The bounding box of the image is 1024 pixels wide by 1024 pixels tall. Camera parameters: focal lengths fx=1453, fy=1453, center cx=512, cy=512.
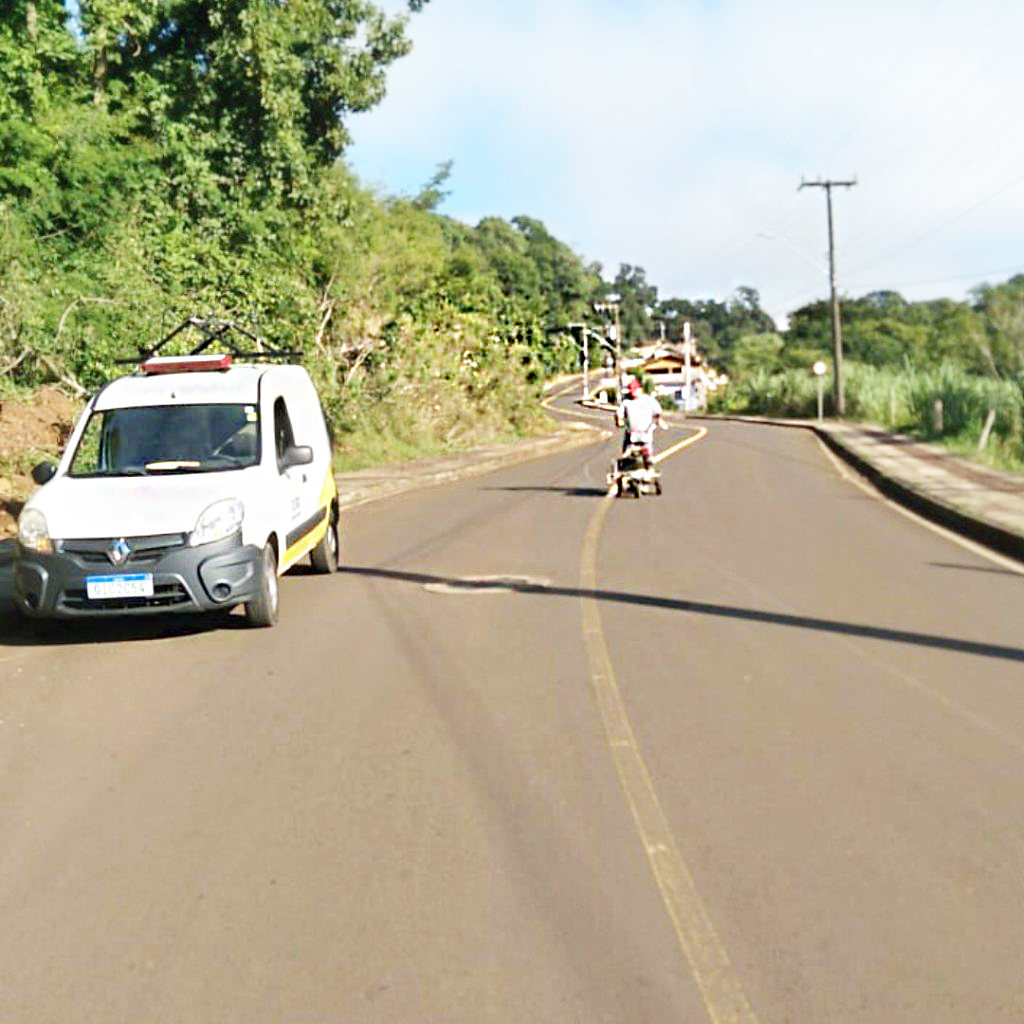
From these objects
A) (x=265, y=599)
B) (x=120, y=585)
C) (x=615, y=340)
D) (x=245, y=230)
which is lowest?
(x=265, y=599)

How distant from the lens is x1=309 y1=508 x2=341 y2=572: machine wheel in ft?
44.6

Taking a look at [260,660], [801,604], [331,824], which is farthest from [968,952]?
[801,604]

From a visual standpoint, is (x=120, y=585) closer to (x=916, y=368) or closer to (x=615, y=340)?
(x=615, y=340)

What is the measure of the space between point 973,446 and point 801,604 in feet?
75.7

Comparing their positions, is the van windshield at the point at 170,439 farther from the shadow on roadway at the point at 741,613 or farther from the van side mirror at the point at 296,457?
the shadow on roadway at the point at 741,613

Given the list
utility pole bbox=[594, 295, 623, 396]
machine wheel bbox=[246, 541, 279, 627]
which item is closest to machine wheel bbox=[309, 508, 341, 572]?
machine wheel bbox=[246, 541, 279, 627]

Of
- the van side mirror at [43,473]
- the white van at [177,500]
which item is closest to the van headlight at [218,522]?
the white van at [177,500]

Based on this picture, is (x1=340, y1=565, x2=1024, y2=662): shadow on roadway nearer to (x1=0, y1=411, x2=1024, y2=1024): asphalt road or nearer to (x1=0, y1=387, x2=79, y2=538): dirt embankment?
(x1=0, y1=411, x2=1024, y2=1024): asphalt road

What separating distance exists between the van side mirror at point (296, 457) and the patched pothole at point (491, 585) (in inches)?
67.2

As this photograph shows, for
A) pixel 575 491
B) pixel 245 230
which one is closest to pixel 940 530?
pixel 575 491

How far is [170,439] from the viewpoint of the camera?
37.9 feet

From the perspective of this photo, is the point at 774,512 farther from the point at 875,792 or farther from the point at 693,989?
the point at 693,989

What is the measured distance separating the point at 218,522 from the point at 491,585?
3.28 meters

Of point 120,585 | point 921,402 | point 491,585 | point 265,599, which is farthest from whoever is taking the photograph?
point 921,402
